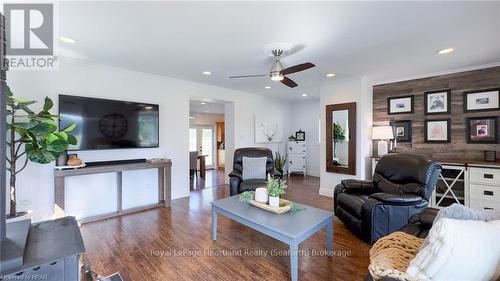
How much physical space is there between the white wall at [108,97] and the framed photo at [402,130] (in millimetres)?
3340

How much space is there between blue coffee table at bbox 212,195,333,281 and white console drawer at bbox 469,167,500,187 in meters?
2.53

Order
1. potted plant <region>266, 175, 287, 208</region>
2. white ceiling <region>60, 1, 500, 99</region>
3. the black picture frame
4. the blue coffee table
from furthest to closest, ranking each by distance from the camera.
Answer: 1. the black picture frame
2. potted plant <region>266, 175, 287, 208</region>
3. white ceiling <region>60, 1, 500, 99</region>
4. the blue coffee table

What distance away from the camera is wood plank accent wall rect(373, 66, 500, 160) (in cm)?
348

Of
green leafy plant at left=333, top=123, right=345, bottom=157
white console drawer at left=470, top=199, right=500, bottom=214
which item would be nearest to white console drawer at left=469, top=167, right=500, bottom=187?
white console drawer at left=470, top=199, right=500, bottom=214

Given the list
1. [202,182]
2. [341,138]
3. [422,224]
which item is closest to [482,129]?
[341,138]

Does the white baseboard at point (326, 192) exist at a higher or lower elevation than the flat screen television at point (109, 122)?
lower

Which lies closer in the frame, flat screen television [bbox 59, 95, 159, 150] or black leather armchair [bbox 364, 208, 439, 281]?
black leather armchair [bbox 364, 208, 439, 281]

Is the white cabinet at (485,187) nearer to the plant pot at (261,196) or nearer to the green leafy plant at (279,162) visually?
the plant pot at (261,196)

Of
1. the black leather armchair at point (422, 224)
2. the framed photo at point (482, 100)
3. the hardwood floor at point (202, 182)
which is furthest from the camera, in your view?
the hardwood floor at point (202, 182)

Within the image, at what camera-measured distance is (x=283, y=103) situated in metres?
6.95

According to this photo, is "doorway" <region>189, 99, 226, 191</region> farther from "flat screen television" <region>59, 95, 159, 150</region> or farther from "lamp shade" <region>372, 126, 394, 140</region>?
"lamp shade" <region>372, 126, 394, 140</region>

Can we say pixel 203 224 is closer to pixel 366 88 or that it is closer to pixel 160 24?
pixel 160 24

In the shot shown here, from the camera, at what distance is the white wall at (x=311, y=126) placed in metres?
6.79

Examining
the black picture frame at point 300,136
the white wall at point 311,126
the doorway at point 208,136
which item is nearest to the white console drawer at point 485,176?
the white wall at point 311,126
